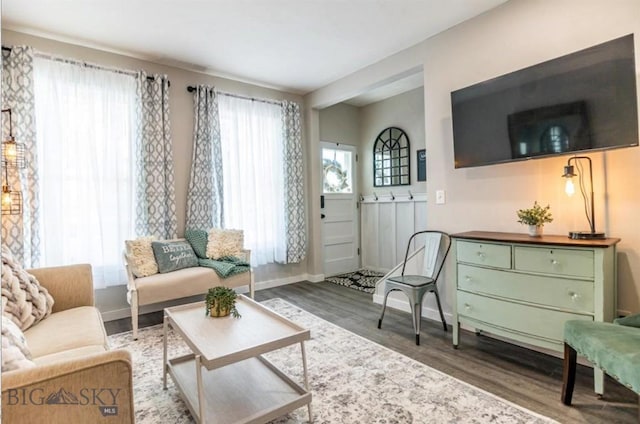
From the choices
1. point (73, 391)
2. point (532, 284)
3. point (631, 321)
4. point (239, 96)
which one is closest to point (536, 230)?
point (532, 284)

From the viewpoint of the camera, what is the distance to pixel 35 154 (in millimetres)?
3150

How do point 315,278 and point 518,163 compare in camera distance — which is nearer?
point 518,163

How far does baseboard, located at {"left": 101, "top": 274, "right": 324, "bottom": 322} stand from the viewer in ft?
11.8

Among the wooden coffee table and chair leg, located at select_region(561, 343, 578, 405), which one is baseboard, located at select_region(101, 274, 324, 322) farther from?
chair leg, located at select_region(561, 343, 578, 405)

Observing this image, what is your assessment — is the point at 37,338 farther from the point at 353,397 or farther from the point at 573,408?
the point at 573,408

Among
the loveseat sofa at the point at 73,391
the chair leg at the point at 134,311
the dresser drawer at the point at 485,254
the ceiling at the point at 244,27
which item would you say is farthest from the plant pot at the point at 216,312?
the ceiling at the point at 244,27

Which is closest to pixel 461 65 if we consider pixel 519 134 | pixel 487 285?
pixel 519 134

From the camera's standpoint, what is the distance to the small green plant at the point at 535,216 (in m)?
2.52

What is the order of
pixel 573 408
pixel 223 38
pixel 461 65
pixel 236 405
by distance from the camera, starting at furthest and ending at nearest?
pixel 223 38 < pixel 461 65 < pixel 573 408 < pixel 236 405

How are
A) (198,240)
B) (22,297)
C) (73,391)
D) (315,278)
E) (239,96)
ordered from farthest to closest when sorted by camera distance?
(315,278), (239,96), (198,240), (22,297), (73,391)

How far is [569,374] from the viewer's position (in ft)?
6.63

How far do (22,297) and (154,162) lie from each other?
6.31ft

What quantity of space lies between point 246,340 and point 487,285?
5.65 ft

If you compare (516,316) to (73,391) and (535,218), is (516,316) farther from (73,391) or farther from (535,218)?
(73,391)
